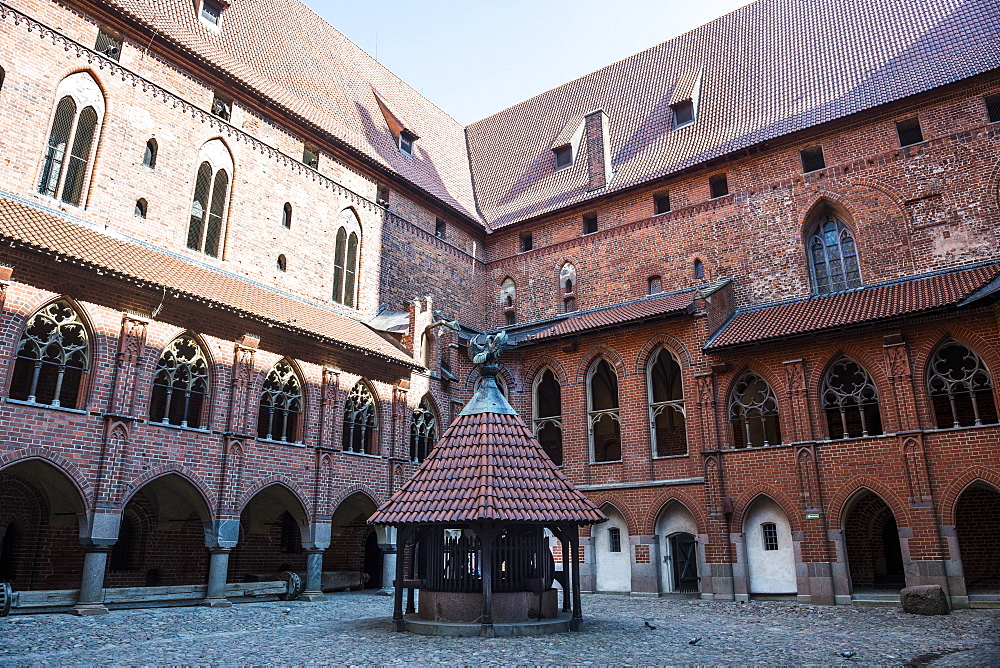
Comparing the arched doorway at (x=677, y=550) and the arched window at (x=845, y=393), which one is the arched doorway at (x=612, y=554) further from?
the arched window at (x=845, y=393)

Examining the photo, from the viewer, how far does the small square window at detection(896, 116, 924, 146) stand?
20.5 metres


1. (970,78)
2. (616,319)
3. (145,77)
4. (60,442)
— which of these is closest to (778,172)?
(970,78)

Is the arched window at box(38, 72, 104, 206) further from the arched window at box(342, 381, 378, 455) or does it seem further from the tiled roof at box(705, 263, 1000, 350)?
the tiled roof at box(705, 263, 1000, 350)

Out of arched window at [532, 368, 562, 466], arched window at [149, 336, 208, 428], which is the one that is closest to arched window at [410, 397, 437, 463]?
arched window at [532, 368, 562, 466]

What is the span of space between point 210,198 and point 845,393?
655 inches

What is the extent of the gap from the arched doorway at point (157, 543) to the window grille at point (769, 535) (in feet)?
43.9

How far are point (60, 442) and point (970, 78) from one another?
22.8 meters

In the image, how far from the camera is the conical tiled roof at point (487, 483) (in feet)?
34.8

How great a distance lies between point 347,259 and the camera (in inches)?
899

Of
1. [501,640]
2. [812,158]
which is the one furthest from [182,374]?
[812,158]

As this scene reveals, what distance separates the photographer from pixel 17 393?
16.4 metres

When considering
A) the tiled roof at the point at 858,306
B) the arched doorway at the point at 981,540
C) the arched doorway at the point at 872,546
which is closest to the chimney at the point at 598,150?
the tiled roof at the point at 858,306

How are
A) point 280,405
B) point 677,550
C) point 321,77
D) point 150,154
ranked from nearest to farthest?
1. point 150,154
2. point 280,405
3. point 677,550
4. point 321,77

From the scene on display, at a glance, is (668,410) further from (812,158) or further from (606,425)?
(812,158)
